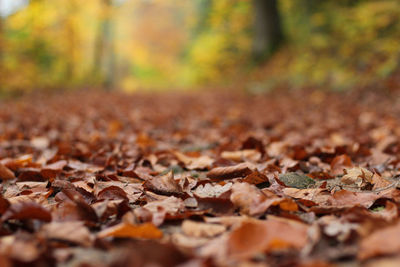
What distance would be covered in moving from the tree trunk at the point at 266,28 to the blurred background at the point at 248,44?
0.11 ft

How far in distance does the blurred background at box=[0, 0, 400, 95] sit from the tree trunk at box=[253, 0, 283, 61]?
0.03m

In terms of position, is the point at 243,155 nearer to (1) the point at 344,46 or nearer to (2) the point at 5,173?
(2) the point at 5,173

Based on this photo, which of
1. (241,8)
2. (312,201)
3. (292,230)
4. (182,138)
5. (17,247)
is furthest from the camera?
(241,8)

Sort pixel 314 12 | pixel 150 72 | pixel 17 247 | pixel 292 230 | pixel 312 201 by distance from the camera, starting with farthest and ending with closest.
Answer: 1. pixel 150 72
2. pixel 314 12
3. pixel 312 201
4. pixel 292 230
5. pixel 17 247

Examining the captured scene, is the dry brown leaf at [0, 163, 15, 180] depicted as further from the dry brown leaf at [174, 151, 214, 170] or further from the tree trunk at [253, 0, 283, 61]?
the tree trunk at [253, 0, 283, 61]

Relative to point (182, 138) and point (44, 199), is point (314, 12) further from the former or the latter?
point (44, 199)

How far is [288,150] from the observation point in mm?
2469

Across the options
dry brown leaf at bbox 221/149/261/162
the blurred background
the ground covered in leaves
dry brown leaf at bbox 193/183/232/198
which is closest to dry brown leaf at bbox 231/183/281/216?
the ground covered in leaves

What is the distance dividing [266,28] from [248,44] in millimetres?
3525

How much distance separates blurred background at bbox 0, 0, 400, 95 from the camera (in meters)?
7.43

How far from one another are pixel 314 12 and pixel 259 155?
9.02m

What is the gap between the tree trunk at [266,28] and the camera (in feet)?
38.5

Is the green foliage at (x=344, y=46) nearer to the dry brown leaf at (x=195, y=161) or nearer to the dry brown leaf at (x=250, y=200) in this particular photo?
the dry brown leaf at (x=195, y=161)

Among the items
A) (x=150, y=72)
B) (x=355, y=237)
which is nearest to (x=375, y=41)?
(x=355, y=237)
